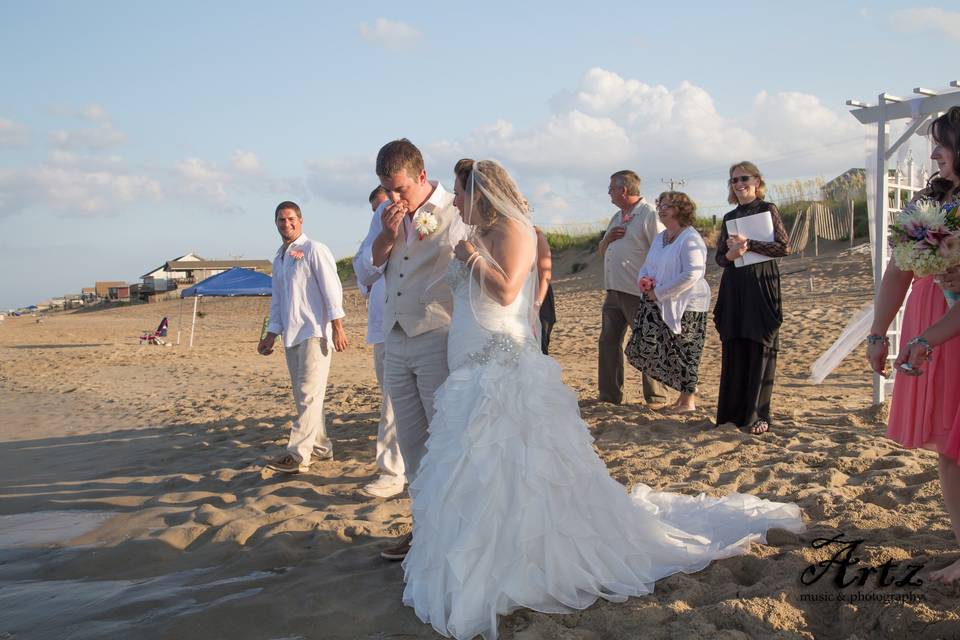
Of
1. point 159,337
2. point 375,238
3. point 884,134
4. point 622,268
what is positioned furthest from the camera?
point 159,337

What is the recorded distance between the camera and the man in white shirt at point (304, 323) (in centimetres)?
629

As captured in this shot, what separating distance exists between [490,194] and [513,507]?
143 centimetres

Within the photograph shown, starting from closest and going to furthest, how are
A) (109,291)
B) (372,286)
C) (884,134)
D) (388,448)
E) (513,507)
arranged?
(513,507)
(388,448)
(372,286)
(884,134)
(109,291)

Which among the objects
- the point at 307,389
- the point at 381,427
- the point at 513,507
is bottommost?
the point at 381,427

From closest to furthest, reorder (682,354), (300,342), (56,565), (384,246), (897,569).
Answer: (897,569), (384,246), (56,565), (300,342), (682,354)

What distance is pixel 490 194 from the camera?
3.77 metres

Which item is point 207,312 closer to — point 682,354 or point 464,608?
point 682,354

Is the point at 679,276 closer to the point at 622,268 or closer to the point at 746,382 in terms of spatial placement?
the point at 622,268

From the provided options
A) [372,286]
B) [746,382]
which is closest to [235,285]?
[372,286]

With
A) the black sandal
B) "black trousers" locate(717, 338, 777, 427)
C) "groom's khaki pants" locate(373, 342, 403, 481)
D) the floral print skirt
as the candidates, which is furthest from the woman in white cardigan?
"groom's khaki pants" locate(373, 342, 403, 481)

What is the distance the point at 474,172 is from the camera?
3.82 m

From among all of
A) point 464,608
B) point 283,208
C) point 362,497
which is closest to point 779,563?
point 464,608

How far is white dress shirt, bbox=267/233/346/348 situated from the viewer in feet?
20.6

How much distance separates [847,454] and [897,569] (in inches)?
90.2
